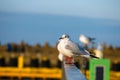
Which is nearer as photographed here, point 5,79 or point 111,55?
point 5,79

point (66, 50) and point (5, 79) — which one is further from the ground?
point (66, 50)

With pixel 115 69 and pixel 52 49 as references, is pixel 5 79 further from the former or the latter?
pixel 52 49

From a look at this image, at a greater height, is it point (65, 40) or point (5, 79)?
point (65, 40)

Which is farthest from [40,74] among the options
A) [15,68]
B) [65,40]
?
[65,40]

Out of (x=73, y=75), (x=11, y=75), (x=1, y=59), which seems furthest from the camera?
(x=1, y=59)

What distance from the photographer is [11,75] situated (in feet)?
45.6

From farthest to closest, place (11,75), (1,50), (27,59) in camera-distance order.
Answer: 1. (1,50)
2. (27,59)
3. (11,75)

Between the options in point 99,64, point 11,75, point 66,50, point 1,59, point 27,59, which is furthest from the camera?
point 27,59

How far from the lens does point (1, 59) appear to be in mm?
15680

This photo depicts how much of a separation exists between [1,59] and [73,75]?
456 inches

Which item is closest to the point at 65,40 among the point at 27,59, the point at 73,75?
the point at 73,75

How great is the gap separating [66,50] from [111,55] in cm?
1383

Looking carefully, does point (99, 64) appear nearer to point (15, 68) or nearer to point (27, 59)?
point (15, 68)

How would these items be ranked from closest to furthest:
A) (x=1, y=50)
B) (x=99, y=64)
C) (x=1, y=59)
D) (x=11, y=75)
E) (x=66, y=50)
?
(x=99, y=64)
(x=66, y=50)
(x=11, y=75)
(x=1, y=59)
(x=1, y=50)
